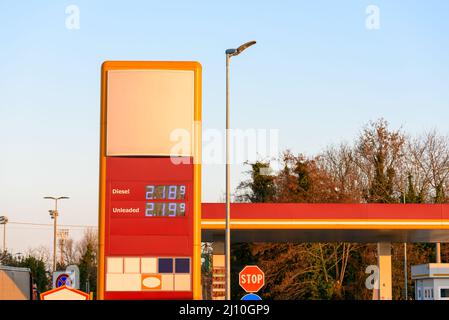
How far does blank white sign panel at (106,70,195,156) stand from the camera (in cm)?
2609

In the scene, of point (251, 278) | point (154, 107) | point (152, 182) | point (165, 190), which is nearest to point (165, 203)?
point (165, 190)

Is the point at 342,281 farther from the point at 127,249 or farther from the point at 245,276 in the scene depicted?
the point at 127,249

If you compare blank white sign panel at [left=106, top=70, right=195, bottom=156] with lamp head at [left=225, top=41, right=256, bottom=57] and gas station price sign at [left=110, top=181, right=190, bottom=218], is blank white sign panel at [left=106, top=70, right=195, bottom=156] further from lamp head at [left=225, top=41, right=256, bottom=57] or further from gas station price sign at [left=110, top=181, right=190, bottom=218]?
lamp head at [left=225, top=41, right=256, bottom=57]

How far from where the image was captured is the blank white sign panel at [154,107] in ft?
85.6

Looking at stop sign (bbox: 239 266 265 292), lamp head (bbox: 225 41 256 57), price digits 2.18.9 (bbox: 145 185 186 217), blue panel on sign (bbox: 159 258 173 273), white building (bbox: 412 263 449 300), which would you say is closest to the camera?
blue panel on sign (bbox: 159 258 173 273)

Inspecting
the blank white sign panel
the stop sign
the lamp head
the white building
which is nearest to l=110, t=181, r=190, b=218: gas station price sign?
the blank white sign panel

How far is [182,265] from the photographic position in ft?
84.9

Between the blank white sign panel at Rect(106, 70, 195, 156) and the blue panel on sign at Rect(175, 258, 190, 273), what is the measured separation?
2987 millimetres

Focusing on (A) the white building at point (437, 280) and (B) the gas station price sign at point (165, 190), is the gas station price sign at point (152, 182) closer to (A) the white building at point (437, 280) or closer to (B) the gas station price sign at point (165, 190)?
(B) the gas station price sign at point (165, 190)

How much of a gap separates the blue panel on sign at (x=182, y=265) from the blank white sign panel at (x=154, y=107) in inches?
118

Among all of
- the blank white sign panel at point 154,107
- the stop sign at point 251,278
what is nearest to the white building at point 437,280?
the stop sign at point 251,278

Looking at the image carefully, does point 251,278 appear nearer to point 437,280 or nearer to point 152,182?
point 152,182

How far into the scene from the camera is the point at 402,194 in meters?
77.6
